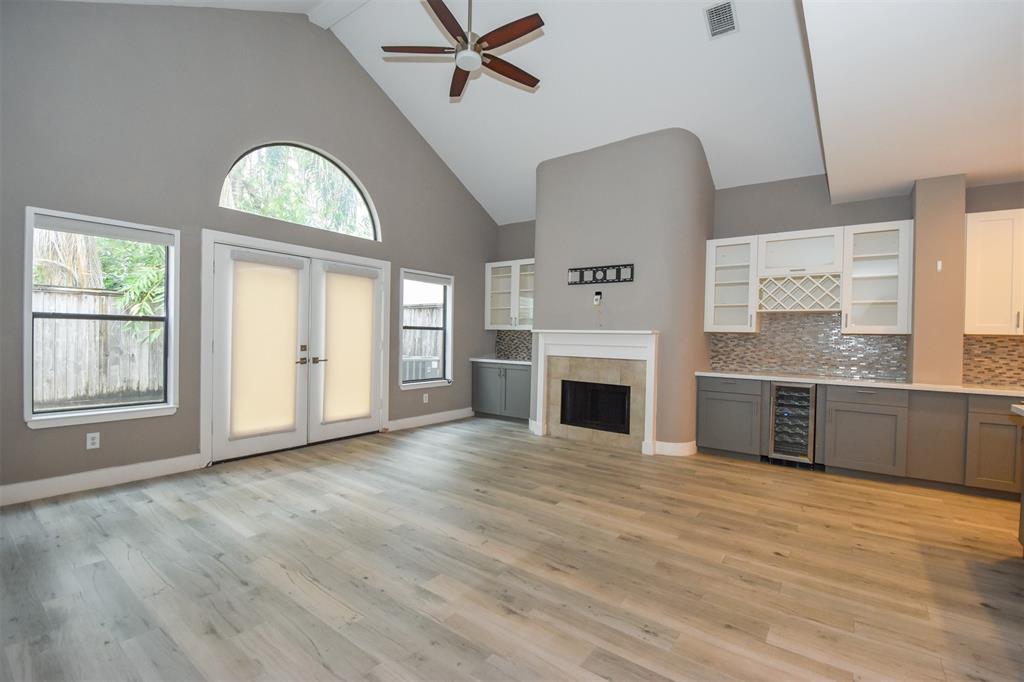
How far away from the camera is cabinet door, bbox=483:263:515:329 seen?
7012mm

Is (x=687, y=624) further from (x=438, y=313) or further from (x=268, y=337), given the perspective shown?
(x=438, y=313)

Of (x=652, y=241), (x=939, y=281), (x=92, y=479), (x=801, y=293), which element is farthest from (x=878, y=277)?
(x=92, y=479)

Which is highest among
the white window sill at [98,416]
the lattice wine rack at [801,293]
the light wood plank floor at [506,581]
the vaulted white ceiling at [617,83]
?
the vaulted white ceiling at [617,83]

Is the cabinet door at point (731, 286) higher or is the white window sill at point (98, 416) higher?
the cabinet door at point (731, 286)

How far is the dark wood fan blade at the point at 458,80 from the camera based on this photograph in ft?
12.9

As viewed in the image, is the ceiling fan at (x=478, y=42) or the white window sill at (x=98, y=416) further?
the white window sill at (x=98, y=416)

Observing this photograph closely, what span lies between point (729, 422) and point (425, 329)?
4033mm

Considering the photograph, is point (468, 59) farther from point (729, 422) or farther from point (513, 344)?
point (513, 344)

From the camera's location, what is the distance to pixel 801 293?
482 cm

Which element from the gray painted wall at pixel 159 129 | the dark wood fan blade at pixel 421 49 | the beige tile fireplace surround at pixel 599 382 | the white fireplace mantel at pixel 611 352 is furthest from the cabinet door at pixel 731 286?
the gray painted wall at pixel 159 129

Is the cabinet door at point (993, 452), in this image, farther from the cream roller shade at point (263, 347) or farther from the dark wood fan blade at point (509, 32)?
the cream roller shade at point (263, 347)

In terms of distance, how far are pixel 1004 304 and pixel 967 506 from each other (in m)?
1.79

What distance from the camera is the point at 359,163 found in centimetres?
548

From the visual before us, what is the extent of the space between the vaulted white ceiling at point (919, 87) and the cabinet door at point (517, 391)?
418cm
